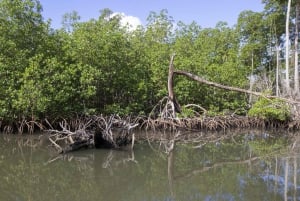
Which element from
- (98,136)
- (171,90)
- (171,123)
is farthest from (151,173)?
(171,90)

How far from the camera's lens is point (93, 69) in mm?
12484

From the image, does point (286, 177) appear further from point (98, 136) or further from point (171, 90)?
point (171, 90)

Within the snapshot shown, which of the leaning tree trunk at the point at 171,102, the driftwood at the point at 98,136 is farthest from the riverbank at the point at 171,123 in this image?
the driftwood at the point at 98,136

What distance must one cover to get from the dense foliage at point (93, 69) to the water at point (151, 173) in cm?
202

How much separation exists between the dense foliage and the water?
6.64ft

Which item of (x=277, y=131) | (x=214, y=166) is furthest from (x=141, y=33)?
(x=214, y=166)

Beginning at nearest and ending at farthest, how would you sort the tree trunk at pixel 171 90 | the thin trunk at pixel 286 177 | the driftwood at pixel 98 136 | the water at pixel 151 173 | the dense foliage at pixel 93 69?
the thin trunk at pixel 286 177 → the water at pixel 151 173 → the driftwood at pixel 98 136 → the dense foliage at pixel 93 69 → the tree trunk at pixel 171 90

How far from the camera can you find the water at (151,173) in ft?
18.9

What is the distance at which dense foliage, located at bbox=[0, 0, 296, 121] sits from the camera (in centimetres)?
1146

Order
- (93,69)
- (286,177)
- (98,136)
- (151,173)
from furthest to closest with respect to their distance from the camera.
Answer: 1. (93,69)
2. (98,136)
3. (151,173)
4. (286,177)

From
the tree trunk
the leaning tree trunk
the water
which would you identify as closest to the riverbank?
the leaning tree trunk

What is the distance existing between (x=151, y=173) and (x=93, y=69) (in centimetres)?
613

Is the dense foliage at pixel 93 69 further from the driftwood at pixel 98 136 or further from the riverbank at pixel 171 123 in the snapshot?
the driftwood at pixel 98 136

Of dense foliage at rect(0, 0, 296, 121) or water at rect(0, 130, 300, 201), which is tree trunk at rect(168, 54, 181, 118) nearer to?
dense foliage at rect(0, 0, 296, 121)
